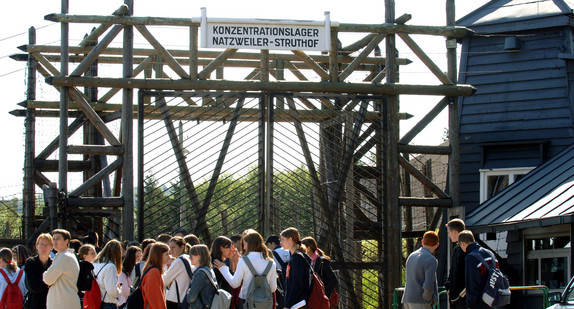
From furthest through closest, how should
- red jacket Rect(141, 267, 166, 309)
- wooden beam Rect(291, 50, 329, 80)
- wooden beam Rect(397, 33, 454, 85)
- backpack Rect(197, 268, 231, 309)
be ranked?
wooden beam Rect(397, 33, 454, 85) < wooden beam Rect(291, 50, 329, 80) < backpack Rect(197, 268, 231, 309) < red jacket Rect(141, 267, 166, 309)

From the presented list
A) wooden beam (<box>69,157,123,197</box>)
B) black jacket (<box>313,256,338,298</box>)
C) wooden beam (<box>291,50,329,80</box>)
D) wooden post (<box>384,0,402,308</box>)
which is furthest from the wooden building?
wooden beam (<box>69,157,123,197</box>)

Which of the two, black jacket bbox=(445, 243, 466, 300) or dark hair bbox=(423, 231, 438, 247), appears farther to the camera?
dark hair bbox=(423, 231, 438, 247)

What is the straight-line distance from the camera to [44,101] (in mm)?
19266

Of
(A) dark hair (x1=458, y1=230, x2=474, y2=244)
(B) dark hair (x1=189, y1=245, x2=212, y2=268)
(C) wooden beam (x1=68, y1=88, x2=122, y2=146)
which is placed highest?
(C) wooden beam (x1=68, y1=88, x2=122, y2=146)

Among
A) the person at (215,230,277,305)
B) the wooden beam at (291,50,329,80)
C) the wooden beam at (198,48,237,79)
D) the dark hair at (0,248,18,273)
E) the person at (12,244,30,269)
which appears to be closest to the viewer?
the person at (215,230,277,305)

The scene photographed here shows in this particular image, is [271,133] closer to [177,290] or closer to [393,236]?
[393,236]

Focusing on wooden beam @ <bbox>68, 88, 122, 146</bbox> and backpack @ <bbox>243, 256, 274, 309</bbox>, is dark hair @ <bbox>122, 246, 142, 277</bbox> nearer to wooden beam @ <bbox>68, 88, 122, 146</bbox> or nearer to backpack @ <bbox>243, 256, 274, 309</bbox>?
backpack @ <bbox>243, 256, 274, 309</bbox>

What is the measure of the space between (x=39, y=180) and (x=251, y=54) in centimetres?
494

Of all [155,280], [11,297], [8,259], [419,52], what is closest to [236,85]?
[419,52]

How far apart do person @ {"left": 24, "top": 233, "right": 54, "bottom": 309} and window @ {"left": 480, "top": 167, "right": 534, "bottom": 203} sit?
34.4 ft

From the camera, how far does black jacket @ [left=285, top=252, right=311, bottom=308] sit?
1159 centimetres

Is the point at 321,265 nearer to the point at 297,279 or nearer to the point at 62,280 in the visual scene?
the point at 297,279

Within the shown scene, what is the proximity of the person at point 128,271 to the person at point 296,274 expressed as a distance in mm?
1805

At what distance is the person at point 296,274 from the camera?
11.6 m
